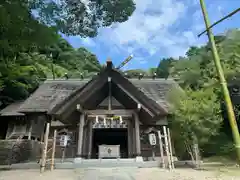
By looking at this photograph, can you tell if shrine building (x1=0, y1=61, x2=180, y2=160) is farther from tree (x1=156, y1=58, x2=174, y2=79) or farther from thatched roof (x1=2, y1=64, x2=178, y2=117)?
tree (x1=156, y1=58, x2=174, y2=79)

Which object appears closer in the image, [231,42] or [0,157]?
[0,157]

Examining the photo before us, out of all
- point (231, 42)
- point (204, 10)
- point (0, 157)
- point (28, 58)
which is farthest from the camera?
point (28, 58)

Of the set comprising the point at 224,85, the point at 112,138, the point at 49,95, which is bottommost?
the point at 224,85

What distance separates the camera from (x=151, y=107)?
327 inches

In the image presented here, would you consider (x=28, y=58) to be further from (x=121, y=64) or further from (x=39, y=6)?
(x=39, y=6)

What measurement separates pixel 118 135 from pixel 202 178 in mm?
8837

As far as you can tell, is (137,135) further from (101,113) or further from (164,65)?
(164,65)

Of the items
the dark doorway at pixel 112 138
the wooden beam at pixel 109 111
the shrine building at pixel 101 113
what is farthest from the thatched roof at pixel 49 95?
the dark doorway at pixel 112 138

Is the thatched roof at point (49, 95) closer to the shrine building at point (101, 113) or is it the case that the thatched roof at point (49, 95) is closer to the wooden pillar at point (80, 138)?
the shrine building at point (101, 113)

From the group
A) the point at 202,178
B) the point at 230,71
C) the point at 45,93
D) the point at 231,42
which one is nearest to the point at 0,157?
the point at 45,93

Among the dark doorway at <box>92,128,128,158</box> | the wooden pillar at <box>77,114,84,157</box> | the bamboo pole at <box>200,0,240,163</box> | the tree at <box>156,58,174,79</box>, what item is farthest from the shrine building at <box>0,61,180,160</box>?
the tree at <box>156,58,174,79</box>

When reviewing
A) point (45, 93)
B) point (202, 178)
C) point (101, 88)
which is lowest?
point (202, 178)

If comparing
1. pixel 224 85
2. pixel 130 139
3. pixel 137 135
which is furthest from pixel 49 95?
pixel 224 85

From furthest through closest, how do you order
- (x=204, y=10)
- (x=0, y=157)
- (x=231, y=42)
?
(x=231, y=42) < (x=0, y=157) < (x=204, y=10)
